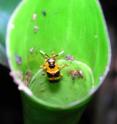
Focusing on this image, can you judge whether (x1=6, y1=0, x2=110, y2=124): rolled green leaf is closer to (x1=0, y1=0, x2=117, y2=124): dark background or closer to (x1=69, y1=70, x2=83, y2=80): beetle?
A: (x1=69, y1=70, x2=83, y2=80): beetle

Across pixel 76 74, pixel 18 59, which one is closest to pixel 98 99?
pixel 76 74

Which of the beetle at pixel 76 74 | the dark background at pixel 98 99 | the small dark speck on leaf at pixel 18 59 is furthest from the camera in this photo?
the dark background at pixel 98 99

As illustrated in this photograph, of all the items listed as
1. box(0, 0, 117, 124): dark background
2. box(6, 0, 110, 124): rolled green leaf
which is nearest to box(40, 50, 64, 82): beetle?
box(6, 0, 110, 124): rolled green leaf

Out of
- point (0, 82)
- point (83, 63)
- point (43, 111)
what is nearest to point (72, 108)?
point (43, 111)

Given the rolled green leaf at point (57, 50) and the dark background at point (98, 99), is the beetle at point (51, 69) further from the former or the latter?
the dark background at point (98, 99)

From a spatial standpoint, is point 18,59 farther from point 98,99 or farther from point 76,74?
point 98,99

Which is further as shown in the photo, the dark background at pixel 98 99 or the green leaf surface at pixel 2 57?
the dark background at pixel 98 99

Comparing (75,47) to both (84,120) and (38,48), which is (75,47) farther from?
(84,120)

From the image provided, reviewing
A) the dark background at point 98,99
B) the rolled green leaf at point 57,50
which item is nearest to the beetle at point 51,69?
the rolled green leaf at point 57,50
